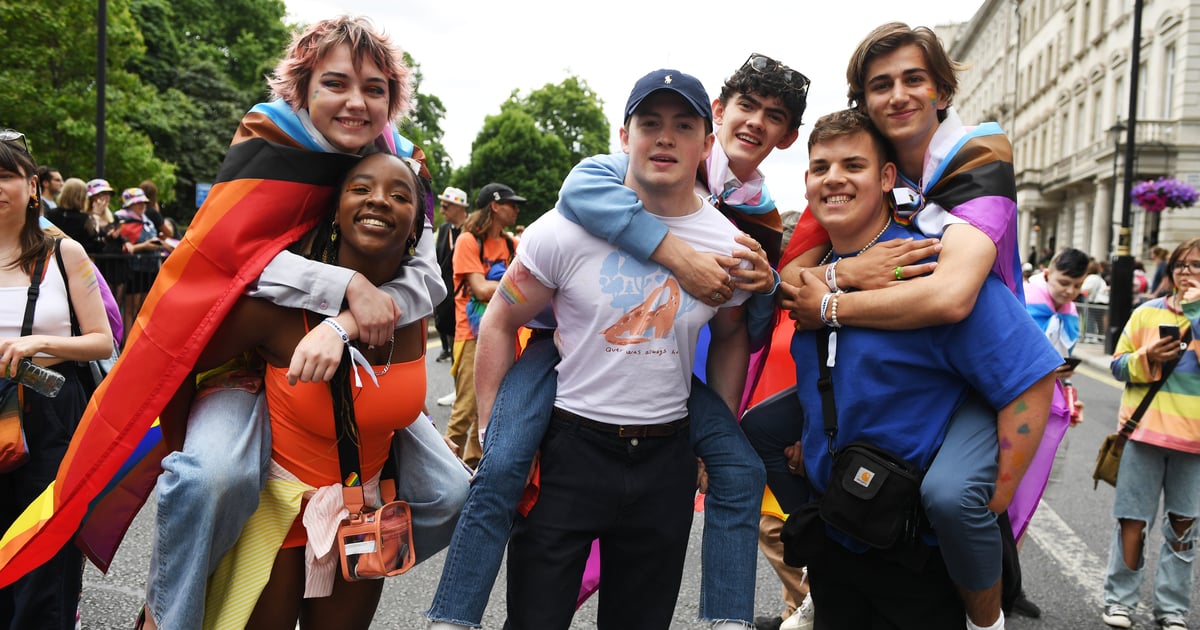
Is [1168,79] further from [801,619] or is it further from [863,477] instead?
[863,477]

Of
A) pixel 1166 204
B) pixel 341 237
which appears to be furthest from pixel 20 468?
pixel 1166 204

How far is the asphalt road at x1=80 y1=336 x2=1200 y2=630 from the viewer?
3971 mm

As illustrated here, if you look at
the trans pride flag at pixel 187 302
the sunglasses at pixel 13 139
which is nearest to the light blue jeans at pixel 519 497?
the trans pride flag at pixel 187 302

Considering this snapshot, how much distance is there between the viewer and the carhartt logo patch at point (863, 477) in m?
2.25

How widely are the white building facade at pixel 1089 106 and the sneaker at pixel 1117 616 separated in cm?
1817

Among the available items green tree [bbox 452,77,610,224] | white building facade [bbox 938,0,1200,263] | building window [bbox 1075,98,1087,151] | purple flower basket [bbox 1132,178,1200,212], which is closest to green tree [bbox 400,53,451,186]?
green tree [bbox 452,77,610,224]

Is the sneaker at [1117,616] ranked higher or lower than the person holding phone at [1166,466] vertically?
lower

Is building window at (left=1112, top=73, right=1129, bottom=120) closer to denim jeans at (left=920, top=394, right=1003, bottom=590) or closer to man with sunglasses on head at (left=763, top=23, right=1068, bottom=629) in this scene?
man with sunglasses on head at (left=763, top=23, right=1068, bottom=629)

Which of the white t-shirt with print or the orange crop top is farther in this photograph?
the white t-shirt with print

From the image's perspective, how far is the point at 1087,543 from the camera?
533cm

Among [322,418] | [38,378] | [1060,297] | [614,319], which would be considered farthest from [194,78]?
[614,319]

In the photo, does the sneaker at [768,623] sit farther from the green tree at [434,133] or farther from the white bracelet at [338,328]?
the green tree at [434,133]

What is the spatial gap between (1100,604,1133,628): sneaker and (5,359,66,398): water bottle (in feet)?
16.4

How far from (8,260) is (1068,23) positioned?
49616 mm
